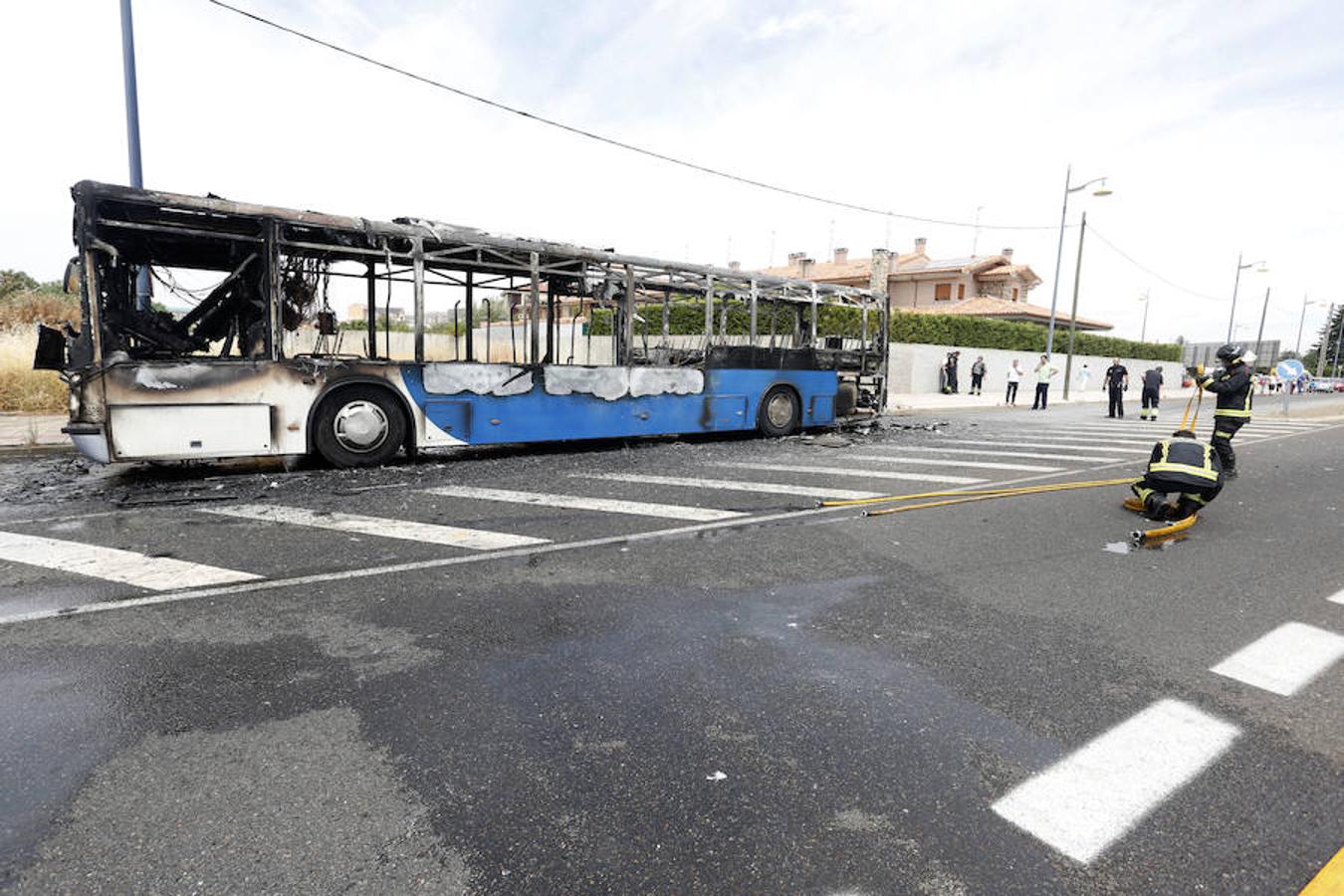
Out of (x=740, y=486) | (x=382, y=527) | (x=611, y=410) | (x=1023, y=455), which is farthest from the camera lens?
(x=1023, y=455)

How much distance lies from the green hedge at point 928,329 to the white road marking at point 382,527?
595 centimetres

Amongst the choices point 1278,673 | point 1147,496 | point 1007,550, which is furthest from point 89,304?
point 1147,496

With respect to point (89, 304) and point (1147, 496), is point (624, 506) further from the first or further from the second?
point (89, 304)

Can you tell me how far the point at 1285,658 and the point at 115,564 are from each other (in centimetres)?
703

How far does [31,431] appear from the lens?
34.2ft

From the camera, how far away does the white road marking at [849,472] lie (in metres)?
8.84

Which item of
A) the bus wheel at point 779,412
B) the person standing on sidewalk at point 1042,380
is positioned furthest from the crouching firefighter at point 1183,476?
the person standing on sidewalk at point 1042,380

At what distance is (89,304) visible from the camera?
7.47m

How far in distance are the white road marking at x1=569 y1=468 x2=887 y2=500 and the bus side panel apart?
5.61 feet

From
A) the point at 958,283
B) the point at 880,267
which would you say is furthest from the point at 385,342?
the point at 958,283

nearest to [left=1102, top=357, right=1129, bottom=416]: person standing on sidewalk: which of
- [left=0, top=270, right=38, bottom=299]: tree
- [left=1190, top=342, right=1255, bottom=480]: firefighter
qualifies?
[left=1190, top=342, right=1255, bottom=480]: firefighter

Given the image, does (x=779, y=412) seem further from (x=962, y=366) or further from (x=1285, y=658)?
(x=962, y=366)

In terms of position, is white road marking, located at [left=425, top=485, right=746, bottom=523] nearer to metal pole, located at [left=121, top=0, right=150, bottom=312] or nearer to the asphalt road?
the asphalt road

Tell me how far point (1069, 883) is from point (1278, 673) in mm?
2270
